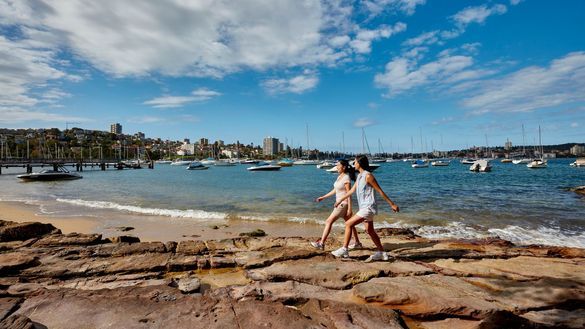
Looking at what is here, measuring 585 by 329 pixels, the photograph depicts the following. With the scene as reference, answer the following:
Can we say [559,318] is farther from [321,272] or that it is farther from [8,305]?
[8,305]

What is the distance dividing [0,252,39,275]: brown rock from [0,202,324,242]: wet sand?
4.46 m

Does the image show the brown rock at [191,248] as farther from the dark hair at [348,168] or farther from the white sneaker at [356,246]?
the dark hair at [348,168]

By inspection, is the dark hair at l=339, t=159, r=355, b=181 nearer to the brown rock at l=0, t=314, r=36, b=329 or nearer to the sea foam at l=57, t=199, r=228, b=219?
the brown rock at l=0, t=314, r=36, b=329

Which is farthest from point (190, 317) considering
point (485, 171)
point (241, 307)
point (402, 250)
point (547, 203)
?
point (485, 171)

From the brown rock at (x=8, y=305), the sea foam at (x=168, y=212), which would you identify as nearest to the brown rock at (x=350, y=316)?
the brown rock at (x=8, y=305)

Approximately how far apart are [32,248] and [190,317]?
18.5 feet

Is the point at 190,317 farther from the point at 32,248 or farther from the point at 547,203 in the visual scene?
the point at 547,203

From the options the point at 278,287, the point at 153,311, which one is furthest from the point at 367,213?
the point at 153,311

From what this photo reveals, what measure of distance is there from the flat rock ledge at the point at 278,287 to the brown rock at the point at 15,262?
0.02 m

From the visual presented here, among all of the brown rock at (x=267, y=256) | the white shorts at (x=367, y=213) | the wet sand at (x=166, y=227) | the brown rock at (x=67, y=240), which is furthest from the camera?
the wet sand at (x=166, y=227)

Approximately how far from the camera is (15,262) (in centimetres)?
584

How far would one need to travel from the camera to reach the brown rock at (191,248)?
23.0 feet

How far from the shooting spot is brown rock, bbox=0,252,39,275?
561 centimetres

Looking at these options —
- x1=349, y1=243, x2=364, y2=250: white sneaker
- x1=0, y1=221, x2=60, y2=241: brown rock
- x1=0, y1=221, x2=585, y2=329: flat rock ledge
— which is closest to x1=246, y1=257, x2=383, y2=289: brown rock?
x1=0, y1=221, x2=585, y2=329: flat rock ledge
